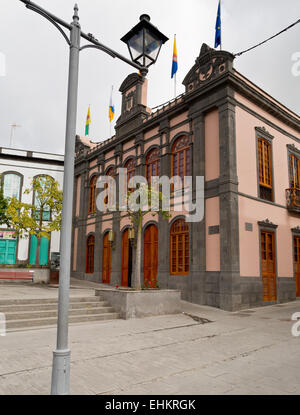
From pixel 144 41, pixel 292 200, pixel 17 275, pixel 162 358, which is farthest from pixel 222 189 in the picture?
pixel 17 275

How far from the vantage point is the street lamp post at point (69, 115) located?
375 cm

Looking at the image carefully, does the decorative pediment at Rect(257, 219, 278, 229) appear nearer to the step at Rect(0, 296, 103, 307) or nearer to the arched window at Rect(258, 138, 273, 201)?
the arched window at Rect(258, 138, 273, 201)

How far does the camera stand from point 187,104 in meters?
15.2

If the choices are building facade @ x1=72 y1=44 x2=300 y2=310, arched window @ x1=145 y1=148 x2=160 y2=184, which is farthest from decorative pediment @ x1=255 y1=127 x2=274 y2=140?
arched window @ x1=145 y1=148 x2=160 y2=184

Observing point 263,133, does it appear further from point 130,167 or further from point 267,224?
point 130,167

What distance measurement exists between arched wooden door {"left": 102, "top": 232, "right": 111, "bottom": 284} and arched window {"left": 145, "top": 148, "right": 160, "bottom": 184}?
510cm

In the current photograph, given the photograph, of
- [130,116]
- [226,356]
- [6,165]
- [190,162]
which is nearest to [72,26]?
[226,356]

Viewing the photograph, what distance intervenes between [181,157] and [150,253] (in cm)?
482

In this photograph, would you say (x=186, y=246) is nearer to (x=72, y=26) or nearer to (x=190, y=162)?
(x=190, y=162)

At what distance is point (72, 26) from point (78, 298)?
8134 mm

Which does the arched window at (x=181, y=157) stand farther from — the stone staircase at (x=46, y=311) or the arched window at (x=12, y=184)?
the arched window at (x=12, y=184)

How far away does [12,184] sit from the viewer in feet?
94.3

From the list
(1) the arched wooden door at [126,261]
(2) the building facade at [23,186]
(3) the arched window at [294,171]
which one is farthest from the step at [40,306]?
(2) the building facade at [23,186]

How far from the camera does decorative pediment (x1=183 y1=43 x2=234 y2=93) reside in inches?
541
